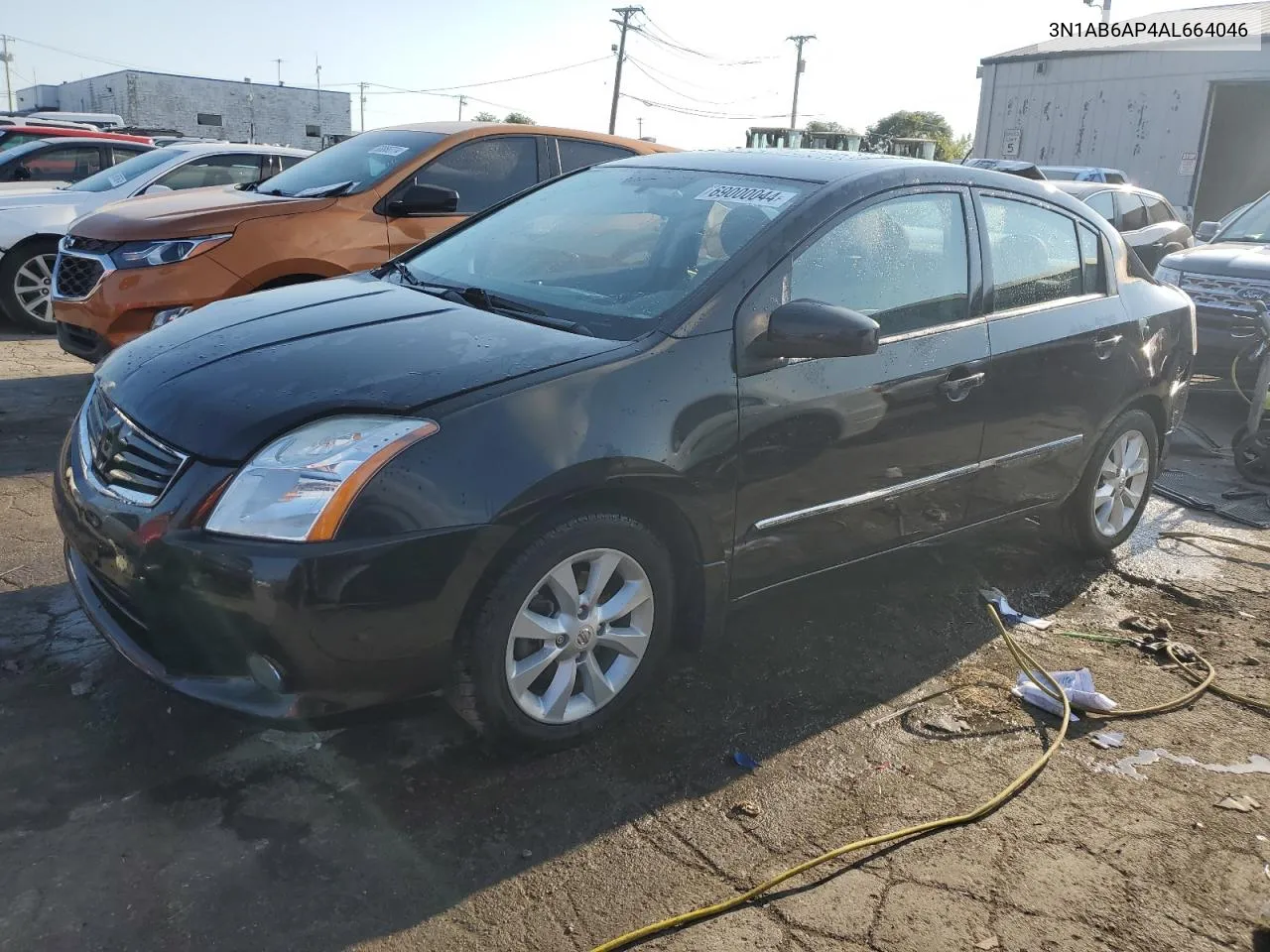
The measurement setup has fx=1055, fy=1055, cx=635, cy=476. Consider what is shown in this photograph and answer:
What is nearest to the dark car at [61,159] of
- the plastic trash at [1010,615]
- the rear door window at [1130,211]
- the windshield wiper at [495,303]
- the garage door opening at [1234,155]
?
the windshield wiper at [495,303]

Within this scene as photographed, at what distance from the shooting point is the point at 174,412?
2.81 m

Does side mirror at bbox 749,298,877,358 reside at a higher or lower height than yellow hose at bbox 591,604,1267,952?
higher

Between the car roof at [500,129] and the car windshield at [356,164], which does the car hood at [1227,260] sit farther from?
the car windshield at [356,164]

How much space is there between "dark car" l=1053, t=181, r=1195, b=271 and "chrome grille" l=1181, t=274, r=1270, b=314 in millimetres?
3960

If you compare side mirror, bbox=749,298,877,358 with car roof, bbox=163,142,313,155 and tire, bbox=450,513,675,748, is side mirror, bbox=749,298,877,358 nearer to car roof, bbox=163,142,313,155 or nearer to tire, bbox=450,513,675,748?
tire, bbox=450,513,675,748

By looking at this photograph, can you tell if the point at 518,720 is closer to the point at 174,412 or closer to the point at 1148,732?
the point at 174,412

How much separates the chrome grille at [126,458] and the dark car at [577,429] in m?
0.01

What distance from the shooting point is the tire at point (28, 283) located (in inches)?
349

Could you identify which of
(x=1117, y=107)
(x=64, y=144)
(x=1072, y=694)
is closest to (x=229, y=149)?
(x=64, y=144)

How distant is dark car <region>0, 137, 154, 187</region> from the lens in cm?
1084

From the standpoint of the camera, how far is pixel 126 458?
2848 mm

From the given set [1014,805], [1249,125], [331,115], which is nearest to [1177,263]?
[1014,805]

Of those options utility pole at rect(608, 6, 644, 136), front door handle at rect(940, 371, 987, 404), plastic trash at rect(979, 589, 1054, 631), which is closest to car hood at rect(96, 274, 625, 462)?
front door handle at rect(940, 371, 987, 404)

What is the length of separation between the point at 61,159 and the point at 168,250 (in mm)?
6468
